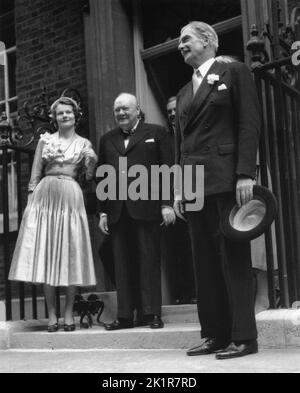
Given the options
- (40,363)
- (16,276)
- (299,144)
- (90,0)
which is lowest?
(40,363)

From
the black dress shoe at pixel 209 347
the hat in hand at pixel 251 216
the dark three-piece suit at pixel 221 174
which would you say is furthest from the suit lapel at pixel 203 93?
the black dress shoe at pixel 209 347

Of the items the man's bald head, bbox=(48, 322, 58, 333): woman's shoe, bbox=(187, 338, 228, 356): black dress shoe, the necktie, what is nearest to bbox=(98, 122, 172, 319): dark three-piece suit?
the man's bald head

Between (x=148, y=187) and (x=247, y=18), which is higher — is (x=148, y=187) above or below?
below

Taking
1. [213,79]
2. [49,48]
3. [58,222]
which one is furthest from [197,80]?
[49,48]

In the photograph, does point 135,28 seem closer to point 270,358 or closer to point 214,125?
point 214,125

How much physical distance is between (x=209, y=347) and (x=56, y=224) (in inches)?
80.6

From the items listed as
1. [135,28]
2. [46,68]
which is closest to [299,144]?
[135,28]

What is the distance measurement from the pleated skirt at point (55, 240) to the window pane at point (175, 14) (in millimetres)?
2047

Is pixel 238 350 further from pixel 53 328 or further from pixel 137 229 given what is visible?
pixel 53 328

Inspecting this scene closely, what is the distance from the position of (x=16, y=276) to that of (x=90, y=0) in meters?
3.00

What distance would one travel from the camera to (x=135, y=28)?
7250 millimetres

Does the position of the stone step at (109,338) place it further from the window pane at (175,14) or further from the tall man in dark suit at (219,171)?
the window pane at (175,14)
